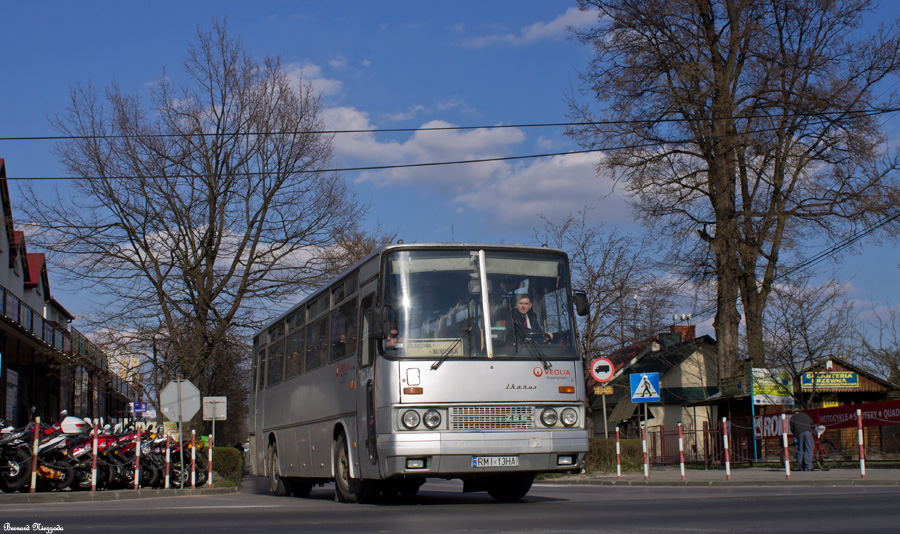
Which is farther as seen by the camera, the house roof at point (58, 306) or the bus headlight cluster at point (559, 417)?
the house roof at point (58, 306)

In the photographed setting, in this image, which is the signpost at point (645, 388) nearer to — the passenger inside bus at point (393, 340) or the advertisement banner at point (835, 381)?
the passenger inside bus at point (393, 340)

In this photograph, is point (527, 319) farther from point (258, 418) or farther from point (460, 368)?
point (258, 418)

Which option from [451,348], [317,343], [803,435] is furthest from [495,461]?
[803,435]

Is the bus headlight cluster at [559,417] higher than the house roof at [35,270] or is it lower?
lower

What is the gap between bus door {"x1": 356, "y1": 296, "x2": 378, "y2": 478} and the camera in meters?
11.6

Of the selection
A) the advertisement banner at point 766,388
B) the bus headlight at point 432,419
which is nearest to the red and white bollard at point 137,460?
the bus headlight at point 432,419

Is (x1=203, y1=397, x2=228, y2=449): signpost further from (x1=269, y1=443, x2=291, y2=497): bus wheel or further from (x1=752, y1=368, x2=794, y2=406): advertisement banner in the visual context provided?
(x1=752, y1=368, x2=794, y2=406): advertisement banner

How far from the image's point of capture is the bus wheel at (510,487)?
13.1 metres

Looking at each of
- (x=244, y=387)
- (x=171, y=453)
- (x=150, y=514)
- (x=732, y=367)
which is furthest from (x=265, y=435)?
(x=244, y=387)

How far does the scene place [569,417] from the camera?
1167 centimetres

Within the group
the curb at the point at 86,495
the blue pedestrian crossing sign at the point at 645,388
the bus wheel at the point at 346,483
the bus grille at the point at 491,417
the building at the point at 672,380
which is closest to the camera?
the bus grille at the point at 491,417

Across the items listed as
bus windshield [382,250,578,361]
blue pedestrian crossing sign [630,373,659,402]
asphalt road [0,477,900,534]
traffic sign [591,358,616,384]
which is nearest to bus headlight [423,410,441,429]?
bus windshield [382,250,578,361]

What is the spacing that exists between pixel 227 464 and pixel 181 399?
6.35 metres

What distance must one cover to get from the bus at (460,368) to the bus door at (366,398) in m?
0.02
